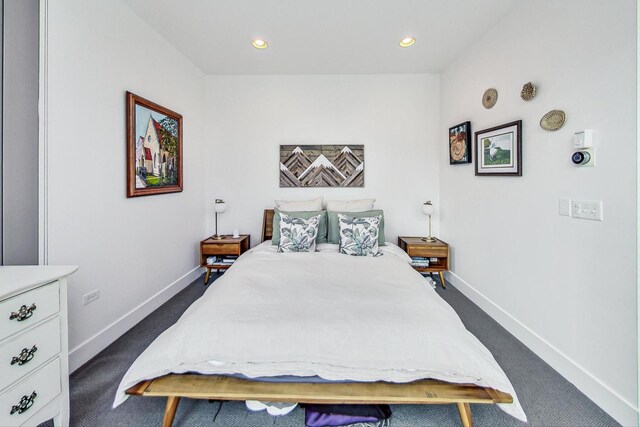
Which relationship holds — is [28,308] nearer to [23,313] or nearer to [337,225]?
[23,313]

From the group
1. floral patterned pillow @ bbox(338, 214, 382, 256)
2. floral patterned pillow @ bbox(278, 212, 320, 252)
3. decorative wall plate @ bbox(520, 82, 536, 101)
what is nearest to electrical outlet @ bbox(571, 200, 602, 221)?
decorative wall plate @ bbox(520, 82, 536, 101)

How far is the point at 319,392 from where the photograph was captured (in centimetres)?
134

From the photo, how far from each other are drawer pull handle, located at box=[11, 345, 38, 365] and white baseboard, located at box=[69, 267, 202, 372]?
769 mm

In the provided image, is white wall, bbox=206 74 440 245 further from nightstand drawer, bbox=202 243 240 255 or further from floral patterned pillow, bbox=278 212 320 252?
floral patterned pillow, bbox=278 212 320 252

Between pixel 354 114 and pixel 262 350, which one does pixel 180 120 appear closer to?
pixel 354 114

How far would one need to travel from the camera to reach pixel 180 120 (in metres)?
3.14

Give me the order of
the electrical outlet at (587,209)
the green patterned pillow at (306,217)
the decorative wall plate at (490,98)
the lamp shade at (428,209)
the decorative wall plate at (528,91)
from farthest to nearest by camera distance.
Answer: the lamp shade at (428,209) → the green patterned pillow at (306,217) → the decorative wall plate at (490,98) → the decorative wall plate at (528,91) → the electrical outlet at (587,209)

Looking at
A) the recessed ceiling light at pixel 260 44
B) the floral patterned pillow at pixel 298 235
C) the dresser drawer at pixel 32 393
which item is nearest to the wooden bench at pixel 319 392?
the dresser drawer at pixel 32 393

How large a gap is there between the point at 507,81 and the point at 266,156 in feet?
9.06

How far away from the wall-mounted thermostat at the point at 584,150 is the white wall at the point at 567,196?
0.03 m

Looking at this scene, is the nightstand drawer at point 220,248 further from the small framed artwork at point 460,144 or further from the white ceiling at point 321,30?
the small framed artwork at point 460,144

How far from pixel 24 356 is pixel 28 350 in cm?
2

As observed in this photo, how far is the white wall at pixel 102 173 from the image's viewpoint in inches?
71.1

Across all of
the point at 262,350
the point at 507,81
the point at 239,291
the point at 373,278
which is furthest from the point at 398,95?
the point at 262,350
